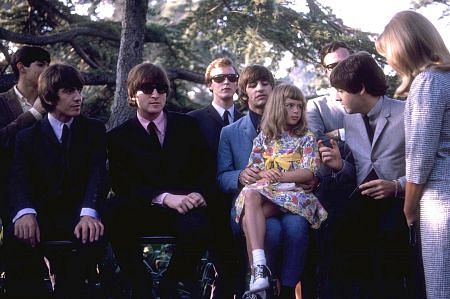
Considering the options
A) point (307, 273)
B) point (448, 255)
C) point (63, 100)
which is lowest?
point (307, 273)

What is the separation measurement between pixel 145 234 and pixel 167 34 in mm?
5548

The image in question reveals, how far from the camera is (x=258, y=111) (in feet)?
16.3

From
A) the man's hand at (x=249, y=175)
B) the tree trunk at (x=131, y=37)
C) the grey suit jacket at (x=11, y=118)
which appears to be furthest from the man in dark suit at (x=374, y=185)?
the tree trunk at (x=131, y=37)

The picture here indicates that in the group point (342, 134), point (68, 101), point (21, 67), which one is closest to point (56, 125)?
point (68, 101)

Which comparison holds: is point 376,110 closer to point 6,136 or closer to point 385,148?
point 385,148

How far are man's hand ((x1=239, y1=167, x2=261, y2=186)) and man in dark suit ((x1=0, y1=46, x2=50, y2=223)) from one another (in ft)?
5.69

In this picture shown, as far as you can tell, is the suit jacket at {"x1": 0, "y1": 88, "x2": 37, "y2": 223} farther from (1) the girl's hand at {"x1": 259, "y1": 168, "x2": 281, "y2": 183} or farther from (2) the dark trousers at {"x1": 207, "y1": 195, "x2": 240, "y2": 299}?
(1) the girl's hand at {"x1": 259, "y1": 168, "x2": 281, "y2": 183}

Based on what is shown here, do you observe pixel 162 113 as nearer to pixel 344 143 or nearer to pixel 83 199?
pixel 83 199

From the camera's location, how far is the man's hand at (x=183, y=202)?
171 inches

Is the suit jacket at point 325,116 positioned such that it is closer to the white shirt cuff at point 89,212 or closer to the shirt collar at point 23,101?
the white shirt cuff at point 89,212

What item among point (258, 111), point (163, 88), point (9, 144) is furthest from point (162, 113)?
point (9, 144)

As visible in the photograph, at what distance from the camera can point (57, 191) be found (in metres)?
4.46

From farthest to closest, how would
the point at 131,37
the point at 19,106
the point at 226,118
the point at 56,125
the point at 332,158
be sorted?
the point at 131,37
the point at 226,118
the point at 19,106
the point at 56,125
the point at 332,158

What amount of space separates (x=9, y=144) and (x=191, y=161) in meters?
1.45
